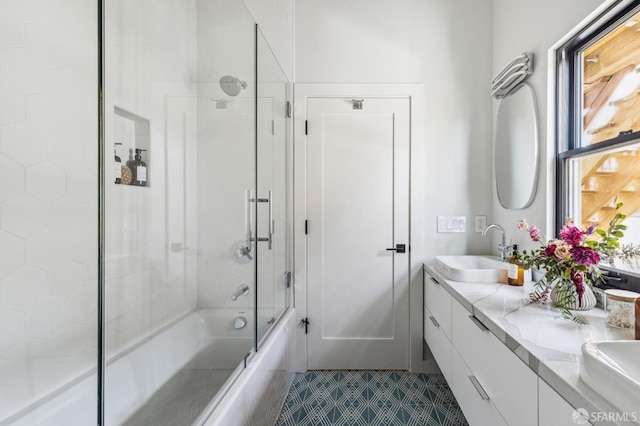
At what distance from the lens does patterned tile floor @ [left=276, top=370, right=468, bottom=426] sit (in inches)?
68.9

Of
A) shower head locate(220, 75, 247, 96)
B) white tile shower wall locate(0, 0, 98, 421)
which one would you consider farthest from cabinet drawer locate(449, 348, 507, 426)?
shower head locate(220, 75, 247, 96)

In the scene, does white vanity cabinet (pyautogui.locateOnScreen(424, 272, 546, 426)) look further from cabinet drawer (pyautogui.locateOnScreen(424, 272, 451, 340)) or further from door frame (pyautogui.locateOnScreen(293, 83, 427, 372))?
door frame (pyautogui.locateOnScreen(293, 83, 427, 372))

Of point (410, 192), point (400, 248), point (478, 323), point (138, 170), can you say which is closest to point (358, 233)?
point (400, 248)

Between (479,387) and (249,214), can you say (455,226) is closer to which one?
(479,387)

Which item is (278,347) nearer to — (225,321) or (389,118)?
(225,321)

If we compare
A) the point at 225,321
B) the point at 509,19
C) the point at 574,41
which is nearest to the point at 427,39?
the point at 509,19

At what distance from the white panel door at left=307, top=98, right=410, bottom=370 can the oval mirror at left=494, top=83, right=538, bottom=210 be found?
629 millimetres

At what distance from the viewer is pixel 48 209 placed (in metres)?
1.18

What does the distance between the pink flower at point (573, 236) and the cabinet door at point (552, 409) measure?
2.08 feet

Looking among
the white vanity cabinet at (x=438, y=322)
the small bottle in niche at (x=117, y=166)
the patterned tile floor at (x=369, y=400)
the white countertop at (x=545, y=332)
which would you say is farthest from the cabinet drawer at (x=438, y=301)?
the small bottle in niche at (x=117, y=166)

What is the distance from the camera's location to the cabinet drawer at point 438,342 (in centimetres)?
169

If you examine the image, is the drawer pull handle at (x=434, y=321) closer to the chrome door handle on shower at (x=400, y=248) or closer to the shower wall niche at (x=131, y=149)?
the chrome door handle on shower at (x=400, y=248)

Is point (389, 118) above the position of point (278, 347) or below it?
above

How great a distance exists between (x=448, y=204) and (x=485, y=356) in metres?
1.29
